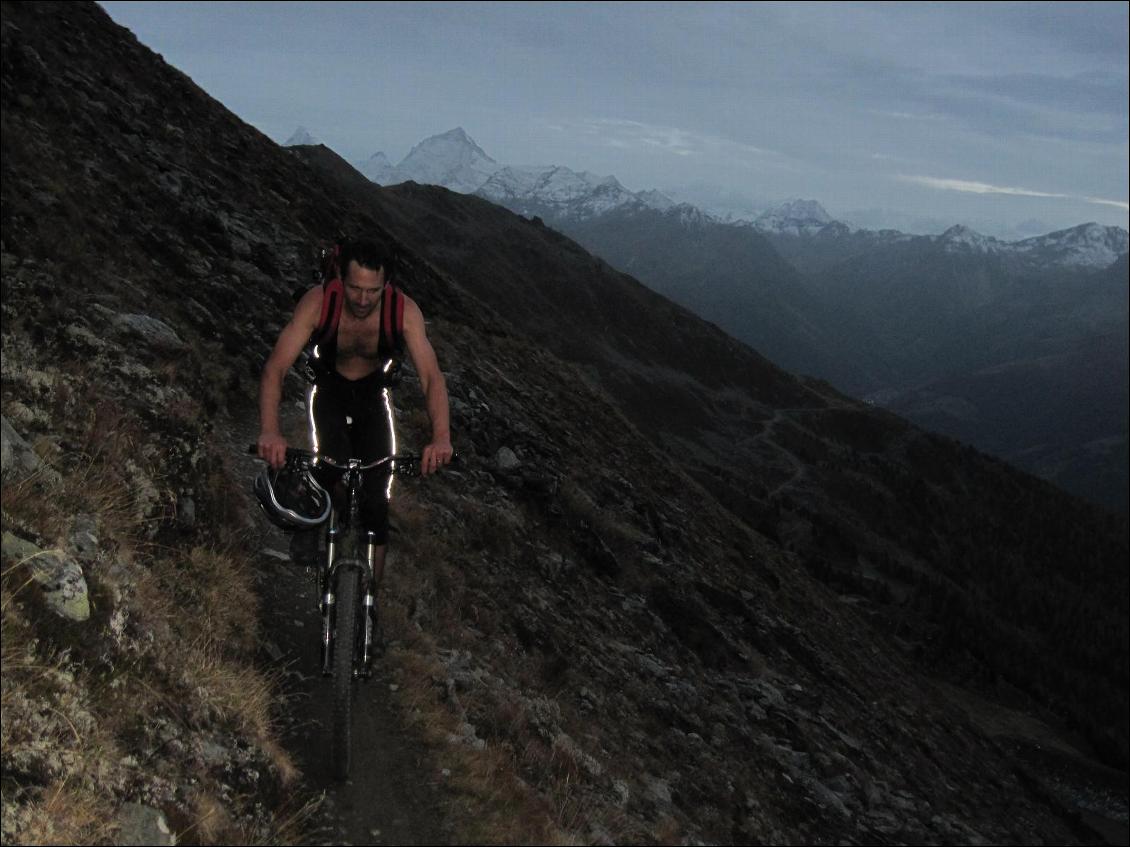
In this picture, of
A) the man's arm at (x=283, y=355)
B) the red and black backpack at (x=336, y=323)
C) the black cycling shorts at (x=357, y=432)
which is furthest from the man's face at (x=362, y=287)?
the black cycling shorts at (x=357, y=432)

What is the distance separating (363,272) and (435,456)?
1.56 meters

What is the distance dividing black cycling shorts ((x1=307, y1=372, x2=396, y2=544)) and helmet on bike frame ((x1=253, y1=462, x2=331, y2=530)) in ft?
0.60

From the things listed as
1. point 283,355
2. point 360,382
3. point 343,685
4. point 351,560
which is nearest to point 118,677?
point 343,685

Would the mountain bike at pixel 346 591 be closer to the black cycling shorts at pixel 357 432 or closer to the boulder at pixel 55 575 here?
the black cycling shorts at pixel 357 432

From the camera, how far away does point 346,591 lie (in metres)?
6.16

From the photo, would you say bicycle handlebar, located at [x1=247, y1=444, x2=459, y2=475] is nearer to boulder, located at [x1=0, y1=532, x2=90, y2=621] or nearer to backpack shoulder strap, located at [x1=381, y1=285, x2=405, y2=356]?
backpack shoulder strap, located at [x1=381, y1=285, x2=405, y2=356]

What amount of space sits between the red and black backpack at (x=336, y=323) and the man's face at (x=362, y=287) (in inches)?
4.1

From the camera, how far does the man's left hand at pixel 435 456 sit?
241 inches

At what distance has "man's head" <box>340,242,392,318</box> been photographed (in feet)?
19.9

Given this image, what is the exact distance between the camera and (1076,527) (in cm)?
18038

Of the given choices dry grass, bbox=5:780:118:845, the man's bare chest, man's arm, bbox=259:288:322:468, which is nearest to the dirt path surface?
dry grass, bbox=5:780:118:845

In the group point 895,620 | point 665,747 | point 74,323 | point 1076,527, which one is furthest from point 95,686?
point 1076,527

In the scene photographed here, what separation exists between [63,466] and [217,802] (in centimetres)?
339

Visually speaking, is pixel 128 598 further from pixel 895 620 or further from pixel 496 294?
pixel 496 294
